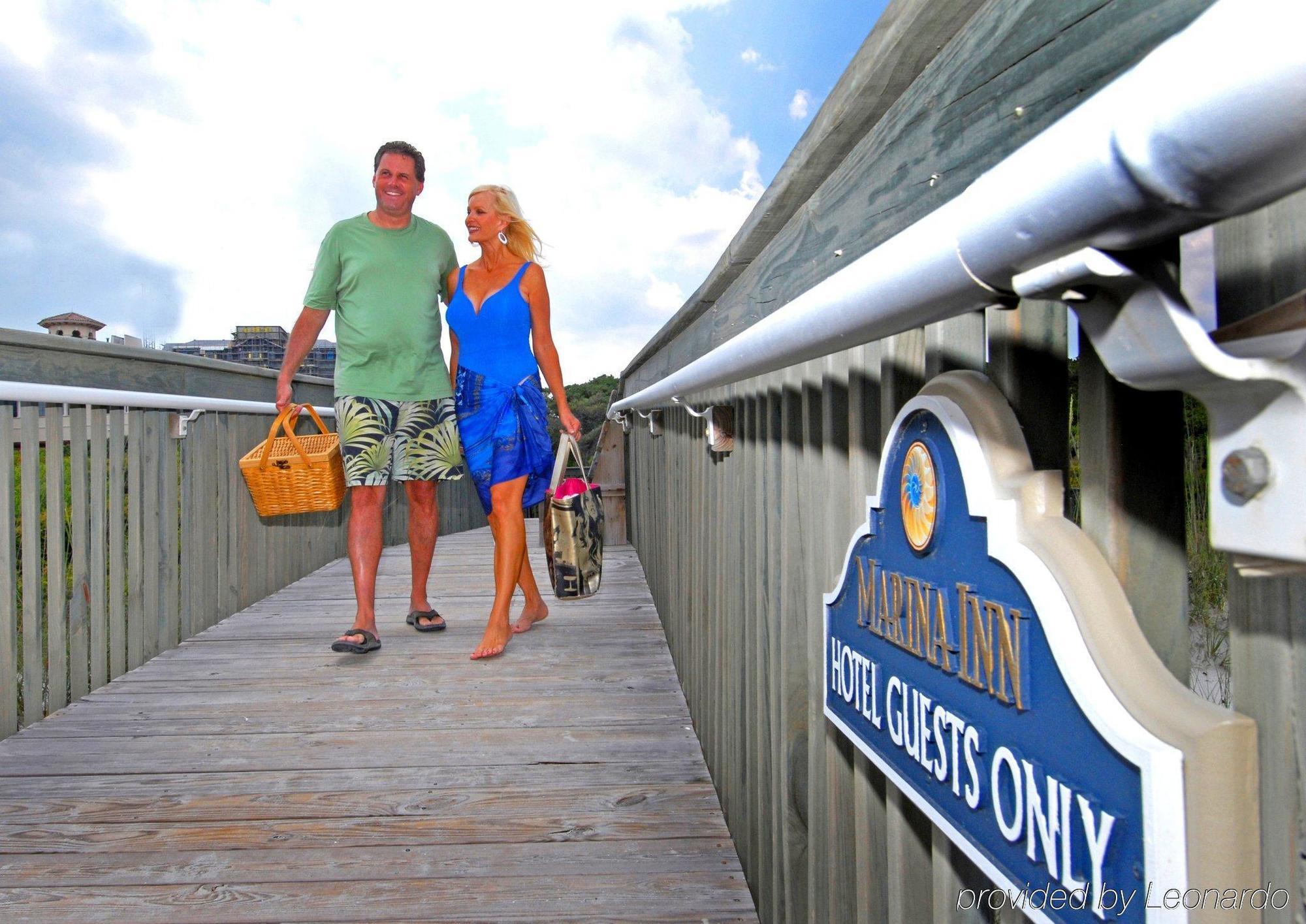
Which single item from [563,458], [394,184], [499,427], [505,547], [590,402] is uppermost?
[590,402]

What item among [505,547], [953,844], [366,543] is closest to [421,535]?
[366,543]

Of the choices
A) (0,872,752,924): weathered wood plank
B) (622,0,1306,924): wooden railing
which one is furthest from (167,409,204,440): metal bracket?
(622,0,1306,924): wooden railing

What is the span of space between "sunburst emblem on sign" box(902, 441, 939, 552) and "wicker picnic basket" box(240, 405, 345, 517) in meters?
2.77

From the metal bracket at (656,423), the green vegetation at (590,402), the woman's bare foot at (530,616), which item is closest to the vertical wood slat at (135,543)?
the woman's bare foot at (530,616)

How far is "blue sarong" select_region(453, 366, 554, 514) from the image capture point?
9.61 feet

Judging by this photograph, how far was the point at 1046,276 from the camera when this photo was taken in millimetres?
371

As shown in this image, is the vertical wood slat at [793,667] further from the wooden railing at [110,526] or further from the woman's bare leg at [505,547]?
the wooden railing at [110,526]

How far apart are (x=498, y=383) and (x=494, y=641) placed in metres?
0.92

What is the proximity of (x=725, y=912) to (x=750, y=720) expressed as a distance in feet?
1.10

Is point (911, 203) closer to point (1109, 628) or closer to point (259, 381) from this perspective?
point (1109, 628)

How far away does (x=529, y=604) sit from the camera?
3.25m

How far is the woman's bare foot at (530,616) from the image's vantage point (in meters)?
3.15

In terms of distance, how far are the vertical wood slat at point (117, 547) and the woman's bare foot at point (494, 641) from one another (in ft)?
3.89

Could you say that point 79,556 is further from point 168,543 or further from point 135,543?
point 168,543
